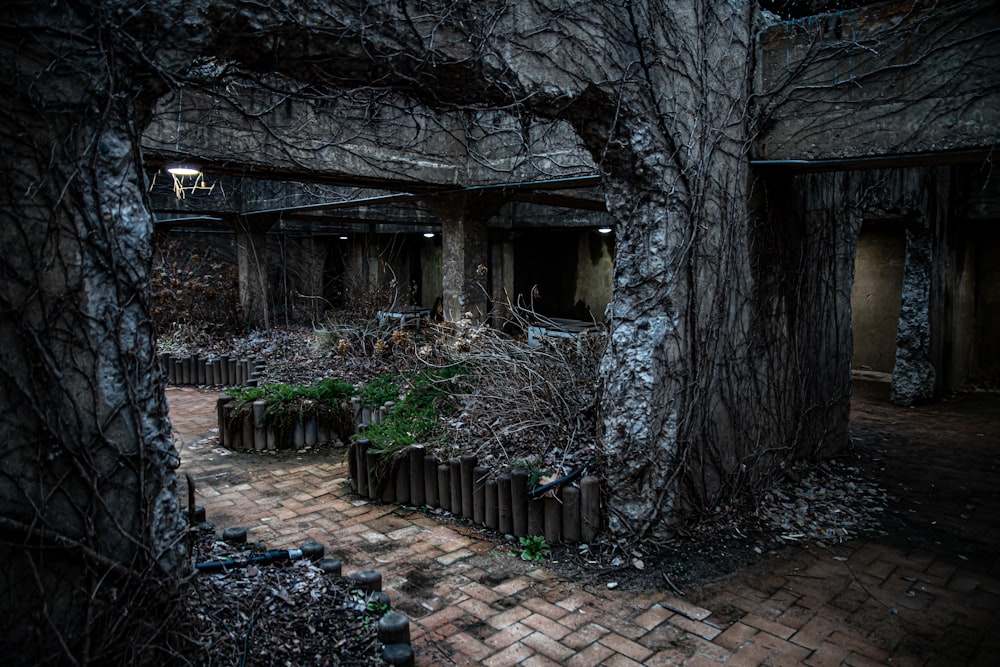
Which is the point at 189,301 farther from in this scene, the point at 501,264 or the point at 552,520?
the point at 552,520

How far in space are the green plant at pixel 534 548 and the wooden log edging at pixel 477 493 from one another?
0.05 m

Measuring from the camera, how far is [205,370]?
10977 millimetres

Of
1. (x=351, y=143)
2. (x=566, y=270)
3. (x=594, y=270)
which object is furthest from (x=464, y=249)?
(x=566, y=270)

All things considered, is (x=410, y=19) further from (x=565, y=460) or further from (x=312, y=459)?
(x=312, y=459)

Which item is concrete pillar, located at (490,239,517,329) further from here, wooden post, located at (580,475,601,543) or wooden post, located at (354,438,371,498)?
wooden post, located at (580,475,601,543)

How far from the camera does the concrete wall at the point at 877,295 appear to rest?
11695mm

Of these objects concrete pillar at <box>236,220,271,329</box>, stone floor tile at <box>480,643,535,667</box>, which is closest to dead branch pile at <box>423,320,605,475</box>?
stone floor tile at <box>480,643,535,667</box>

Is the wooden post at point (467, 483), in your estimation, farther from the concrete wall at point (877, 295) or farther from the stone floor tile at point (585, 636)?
the concrete wall at point (877, 295)

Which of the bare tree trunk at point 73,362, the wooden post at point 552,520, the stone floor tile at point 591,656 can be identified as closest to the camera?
the bare tree trunk at point 73,362

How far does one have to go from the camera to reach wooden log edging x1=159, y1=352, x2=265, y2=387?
10.7m

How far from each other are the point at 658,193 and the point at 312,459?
4.79 metres

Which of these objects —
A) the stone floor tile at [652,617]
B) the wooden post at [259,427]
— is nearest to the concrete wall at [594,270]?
the wooden post at [259,427]

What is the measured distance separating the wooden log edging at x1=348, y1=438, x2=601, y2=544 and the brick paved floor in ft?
0.68

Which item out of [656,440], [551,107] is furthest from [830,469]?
[551,107]
